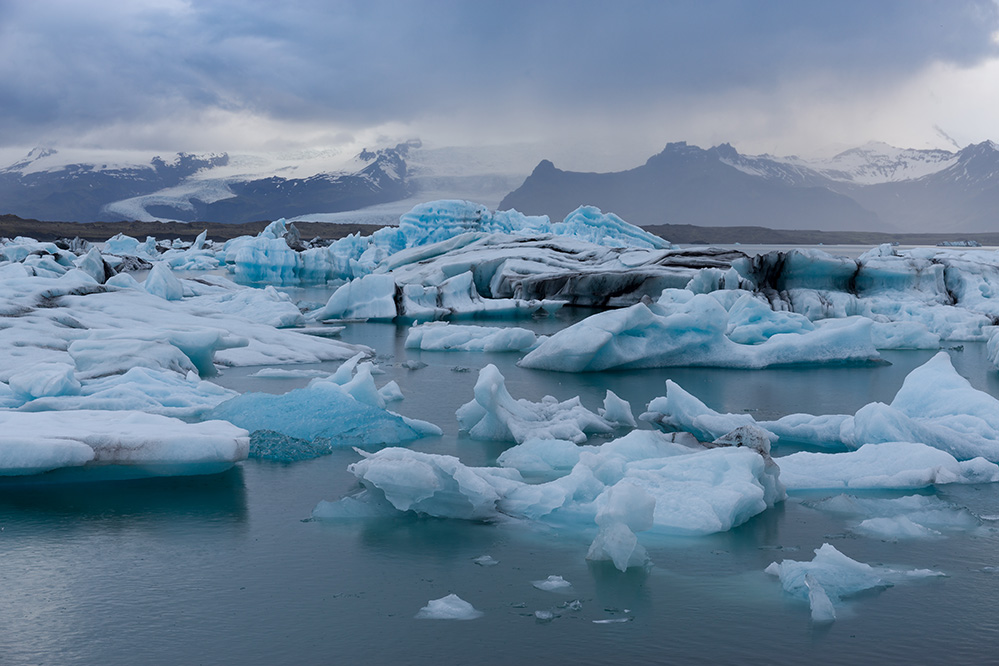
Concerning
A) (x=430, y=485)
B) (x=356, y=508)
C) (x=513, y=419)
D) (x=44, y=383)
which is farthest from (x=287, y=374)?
(x=430, y=485)

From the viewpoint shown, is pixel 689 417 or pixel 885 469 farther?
pixel 689 417

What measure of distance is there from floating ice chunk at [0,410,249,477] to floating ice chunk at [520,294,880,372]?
627cm

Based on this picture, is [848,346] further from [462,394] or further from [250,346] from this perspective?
[250,346]

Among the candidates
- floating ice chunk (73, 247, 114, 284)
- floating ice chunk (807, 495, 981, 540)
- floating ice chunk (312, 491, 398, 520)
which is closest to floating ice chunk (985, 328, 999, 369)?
floating ice chunk (807, 495, 981, 540)

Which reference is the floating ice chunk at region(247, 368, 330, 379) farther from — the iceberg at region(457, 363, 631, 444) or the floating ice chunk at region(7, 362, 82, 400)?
the iceberg at region(457, 363, 631, 444)

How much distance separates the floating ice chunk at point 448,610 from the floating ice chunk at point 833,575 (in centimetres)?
154

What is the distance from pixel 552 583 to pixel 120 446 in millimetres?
3158

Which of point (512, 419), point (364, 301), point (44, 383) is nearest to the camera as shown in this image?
point (512, 419)

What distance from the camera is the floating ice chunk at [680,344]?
457 inches

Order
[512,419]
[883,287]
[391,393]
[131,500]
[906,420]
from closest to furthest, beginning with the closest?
[131,500], [906,420], [512,419], [391,393], [883,287]

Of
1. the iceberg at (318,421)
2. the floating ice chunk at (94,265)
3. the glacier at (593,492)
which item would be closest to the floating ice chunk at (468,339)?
the iceberg at (318,421)

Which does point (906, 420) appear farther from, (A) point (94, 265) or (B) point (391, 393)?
(A) point (94, 265)

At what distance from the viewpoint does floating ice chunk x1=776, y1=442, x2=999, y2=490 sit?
236 inches

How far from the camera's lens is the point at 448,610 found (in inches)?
151
